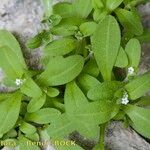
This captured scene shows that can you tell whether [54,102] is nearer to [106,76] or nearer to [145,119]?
[106,76]

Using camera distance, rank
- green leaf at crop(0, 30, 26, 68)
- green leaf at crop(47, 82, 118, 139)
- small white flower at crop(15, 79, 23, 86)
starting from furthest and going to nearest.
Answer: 1. green leaf at crop(0, 30, 26, 68)
2. small white flower at crop(15, 79, 23, 86)
3. green leaf at crop(47, 82, 118, 139)

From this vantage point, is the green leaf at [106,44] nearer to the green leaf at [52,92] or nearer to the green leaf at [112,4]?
the green leaf at [112,4]

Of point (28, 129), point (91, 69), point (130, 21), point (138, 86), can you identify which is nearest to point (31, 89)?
point (28, 129)

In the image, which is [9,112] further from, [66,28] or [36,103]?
[66,28]

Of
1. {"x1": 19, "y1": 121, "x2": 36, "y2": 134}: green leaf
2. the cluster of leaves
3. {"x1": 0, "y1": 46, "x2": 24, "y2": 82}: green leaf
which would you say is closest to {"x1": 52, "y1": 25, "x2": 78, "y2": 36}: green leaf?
the cluster of leaves

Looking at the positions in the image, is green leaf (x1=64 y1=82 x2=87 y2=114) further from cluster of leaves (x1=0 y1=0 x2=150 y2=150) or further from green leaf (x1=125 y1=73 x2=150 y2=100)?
green leaf (x1=125 y1=73 x2=150 y2=100)

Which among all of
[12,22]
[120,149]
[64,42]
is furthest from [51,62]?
[120,149]
